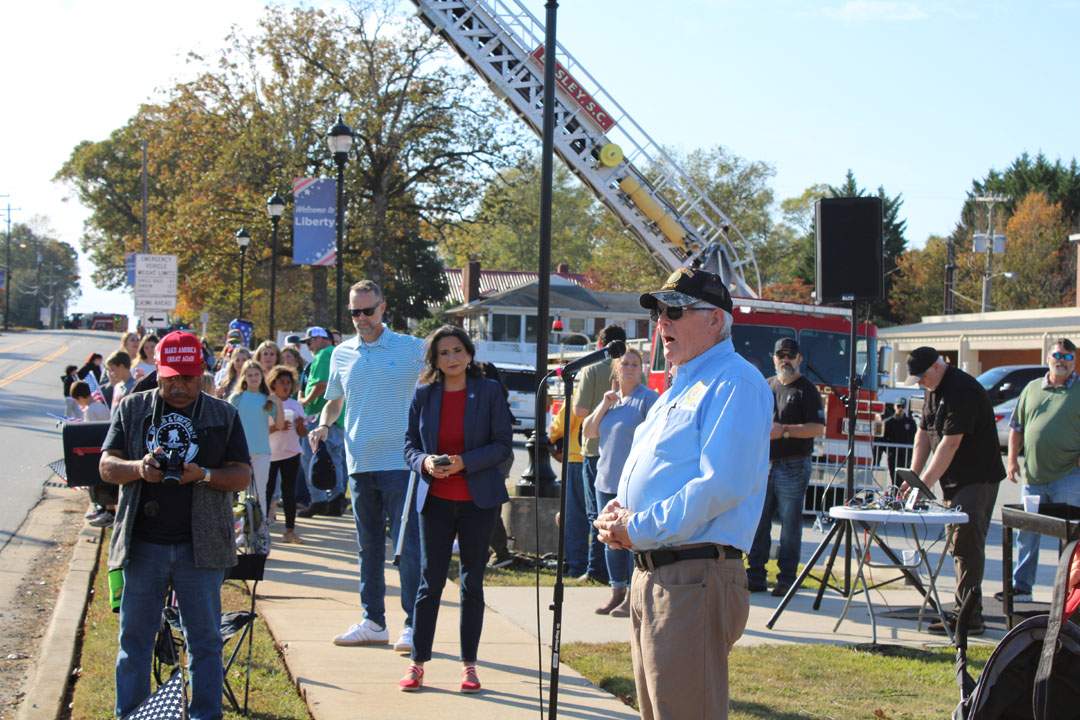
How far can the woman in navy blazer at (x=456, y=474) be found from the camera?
18.5ft

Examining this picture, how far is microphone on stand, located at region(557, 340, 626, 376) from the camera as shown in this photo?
3924mm

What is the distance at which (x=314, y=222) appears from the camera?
1898cm

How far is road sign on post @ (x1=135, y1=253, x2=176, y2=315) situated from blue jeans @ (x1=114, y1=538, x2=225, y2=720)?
752 inches

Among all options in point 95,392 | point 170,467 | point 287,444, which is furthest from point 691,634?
point 95,392

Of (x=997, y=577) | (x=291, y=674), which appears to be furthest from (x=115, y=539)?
(x=997, y=577)

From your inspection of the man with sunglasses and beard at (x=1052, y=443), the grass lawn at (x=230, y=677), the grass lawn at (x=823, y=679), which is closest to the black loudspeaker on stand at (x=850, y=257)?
the man with sunglasses and beard at (x=1052, y=443)

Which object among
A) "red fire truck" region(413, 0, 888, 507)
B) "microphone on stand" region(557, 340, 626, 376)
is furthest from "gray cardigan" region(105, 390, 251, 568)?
"red fire truck" region(413, 0, 888, 507)

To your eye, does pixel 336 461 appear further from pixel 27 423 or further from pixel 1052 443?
pixel 27 423

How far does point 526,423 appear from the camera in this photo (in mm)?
26188

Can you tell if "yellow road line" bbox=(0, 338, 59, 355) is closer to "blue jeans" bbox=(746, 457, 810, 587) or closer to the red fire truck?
the red fire truck

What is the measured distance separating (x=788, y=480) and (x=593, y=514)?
173cm

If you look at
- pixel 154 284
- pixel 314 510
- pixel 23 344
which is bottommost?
pixel 314 510

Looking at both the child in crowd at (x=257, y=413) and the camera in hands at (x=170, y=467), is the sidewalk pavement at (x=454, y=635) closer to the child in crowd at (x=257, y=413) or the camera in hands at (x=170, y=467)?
the child in crowd at (x=257, y=413)

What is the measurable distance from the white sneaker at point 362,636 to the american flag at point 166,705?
7.88 feet
